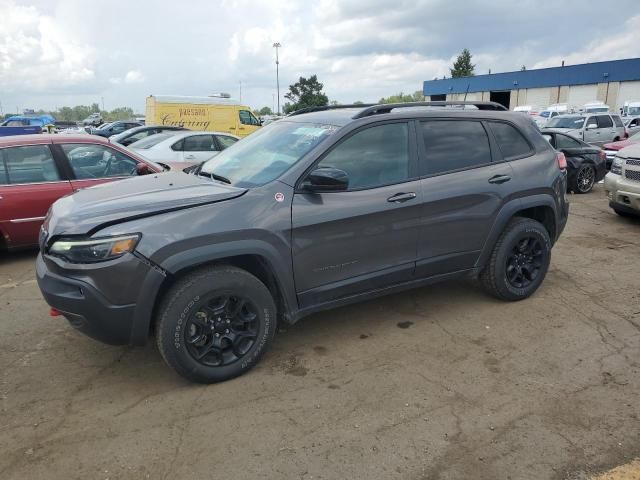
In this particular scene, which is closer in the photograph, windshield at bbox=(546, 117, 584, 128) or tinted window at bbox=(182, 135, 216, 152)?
tinted window at bbox=(182, 135, 216, 152)

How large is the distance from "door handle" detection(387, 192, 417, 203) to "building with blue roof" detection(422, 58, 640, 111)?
37528mm

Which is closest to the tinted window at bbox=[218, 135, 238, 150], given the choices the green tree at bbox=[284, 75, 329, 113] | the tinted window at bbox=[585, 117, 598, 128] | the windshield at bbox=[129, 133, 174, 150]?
the windshield at bbox=[129, 133, 174, 150]

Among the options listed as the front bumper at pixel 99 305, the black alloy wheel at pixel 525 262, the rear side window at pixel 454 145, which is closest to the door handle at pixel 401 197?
the rear side window at pixel 454 145

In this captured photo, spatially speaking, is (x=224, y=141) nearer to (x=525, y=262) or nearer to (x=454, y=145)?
(x=454, y=145)

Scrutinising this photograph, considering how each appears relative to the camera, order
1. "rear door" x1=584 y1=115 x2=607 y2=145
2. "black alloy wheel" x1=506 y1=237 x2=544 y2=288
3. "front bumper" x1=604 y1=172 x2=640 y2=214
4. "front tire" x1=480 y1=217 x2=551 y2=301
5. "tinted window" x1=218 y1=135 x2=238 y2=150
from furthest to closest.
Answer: "rear door" x1=584 y1=115 x2=607 y2=145 → "tinted window" x1=218 y1=135 x2=238 y2=150 → "front bumper" x1=604 y1=172 x2=640 y2=214 → "black alloy wheel" x1=506 y1=237 x2=544 y2=288 → "front tire" x1=480 y1=217 x2=551 y2=301

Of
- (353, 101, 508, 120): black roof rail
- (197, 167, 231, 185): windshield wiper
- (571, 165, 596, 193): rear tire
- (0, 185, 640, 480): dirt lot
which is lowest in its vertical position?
(0, 185, 640, 480): dirt lot

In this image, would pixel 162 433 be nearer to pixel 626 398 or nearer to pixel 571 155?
pixel 626 398

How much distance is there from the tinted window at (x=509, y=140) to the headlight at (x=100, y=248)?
10.5 feet

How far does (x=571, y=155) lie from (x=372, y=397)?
32.4 feet

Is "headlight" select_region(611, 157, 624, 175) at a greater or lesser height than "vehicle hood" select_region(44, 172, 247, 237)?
lesser

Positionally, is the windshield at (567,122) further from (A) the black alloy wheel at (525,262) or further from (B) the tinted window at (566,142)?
(A) the black alloy wheel at (525,262)

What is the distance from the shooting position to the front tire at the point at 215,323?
10.2 ft

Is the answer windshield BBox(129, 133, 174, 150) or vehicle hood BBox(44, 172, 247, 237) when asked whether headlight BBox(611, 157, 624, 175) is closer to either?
vehicle hood BBox(44, 172, 247, 237)

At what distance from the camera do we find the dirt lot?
2629 millimetres
